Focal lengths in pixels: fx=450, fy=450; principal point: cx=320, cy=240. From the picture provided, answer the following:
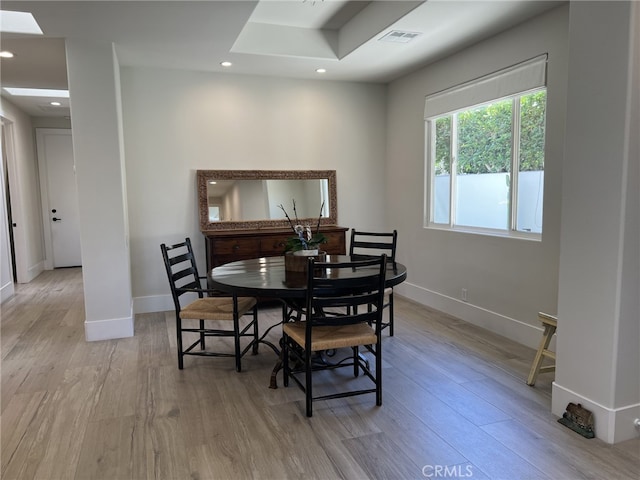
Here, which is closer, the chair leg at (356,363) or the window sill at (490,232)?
the chair leg at (356,363)

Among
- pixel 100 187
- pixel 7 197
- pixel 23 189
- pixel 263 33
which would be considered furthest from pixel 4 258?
pixel 263 33

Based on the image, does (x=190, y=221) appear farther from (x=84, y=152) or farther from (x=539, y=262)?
(x=539, y=262)

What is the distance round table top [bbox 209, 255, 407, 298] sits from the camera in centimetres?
261

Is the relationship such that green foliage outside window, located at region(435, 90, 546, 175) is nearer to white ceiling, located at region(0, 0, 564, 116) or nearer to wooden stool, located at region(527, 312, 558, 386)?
white ceiling, located at region(0, 0, 564, 116)

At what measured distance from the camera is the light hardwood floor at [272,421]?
2.10m

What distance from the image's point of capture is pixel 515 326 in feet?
12.4

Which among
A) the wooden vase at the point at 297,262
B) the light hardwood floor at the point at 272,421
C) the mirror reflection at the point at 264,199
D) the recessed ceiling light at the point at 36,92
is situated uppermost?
the recessed ceiling light at the point at 36,92

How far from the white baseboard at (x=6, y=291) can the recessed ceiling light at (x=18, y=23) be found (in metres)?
3.22

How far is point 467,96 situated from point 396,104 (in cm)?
133

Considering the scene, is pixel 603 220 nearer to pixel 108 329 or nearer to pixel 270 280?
pixel 270 280

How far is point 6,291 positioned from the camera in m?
5.48

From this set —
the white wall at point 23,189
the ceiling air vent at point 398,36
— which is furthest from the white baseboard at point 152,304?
the ceiling air vent at point 398,36

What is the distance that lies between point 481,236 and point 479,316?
75cm

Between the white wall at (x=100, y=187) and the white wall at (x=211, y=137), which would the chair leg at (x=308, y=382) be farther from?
the white wall at (x=211, y=137)
